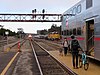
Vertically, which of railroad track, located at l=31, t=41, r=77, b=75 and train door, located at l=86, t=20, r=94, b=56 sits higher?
train door, located at l=86, t=20, r=94, b=56

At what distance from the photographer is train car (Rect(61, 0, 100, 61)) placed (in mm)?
16422

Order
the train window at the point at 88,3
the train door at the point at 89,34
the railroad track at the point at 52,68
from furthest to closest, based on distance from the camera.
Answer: the train door at the point at 89,34 < the train window at the point at 88,3 < the railroad track at the point at 52,68

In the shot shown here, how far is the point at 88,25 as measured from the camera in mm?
19562

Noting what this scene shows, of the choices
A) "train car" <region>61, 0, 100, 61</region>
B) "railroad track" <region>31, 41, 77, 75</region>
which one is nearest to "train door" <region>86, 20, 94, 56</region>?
"train car" <region>61, 0, 100, 61</region>

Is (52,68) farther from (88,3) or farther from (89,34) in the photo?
(88,3)

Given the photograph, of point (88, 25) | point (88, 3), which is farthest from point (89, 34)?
point (88, 3)

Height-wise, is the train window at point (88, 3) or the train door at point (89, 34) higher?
the train window at point (88, 3)

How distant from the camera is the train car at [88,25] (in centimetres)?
1642

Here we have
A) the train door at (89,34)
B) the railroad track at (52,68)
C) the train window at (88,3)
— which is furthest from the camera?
the train door at (89,34)

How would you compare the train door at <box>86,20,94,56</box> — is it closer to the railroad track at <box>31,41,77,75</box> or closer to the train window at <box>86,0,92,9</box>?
the train window at <box>86,0,92,9</box>

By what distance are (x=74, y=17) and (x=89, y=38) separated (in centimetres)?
492

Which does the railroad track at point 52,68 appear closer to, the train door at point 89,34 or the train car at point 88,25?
the train car at point 88,25

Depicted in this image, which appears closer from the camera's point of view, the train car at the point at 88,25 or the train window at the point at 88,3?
the train car at the point at 88,25

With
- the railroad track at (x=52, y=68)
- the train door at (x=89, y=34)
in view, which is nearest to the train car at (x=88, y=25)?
the train door at (x=89, y=34)
